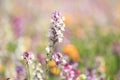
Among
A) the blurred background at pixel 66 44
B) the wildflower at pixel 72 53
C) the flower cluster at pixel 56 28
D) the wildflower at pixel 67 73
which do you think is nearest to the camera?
the flower cluster at pixel 56 28

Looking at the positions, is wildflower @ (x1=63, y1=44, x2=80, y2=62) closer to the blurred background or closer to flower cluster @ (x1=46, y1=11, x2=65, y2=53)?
the blurred background

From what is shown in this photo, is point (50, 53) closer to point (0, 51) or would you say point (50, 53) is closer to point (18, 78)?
point (18, 78)

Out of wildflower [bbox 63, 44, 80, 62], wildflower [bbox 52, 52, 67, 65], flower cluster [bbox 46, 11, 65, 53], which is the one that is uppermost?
wildflower [bbox 63, 44, 80, 62]

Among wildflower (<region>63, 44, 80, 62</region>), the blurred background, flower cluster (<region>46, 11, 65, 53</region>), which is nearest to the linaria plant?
flower cluster (<region>46, 11, 65, 53</region>)

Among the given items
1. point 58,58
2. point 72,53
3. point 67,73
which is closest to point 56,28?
point 58,58

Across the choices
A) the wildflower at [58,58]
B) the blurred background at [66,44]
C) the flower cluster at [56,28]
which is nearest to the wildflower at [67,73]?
the wildflower at [58,58]

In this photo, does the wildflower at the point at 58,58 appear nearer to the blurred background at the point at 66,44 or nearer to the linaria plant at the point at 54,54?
the linaria plant at the point at 54,54

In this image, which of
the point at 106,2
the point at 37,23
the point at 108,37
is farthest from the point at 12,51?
the point at 106,2

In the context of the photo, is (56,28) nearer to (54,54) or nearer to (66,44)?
(54,54)

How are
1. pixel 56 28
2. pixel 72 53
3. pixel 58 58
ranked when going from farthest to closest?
1. pixel 72 53
2. pixel 58 58
3. pixel 56 28

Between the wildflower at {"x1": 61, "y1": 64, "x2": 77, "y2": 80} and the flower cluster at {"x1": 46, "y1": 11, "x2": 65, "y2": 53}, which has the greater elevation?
the flower cluster at {"x1": 46, "y1": 11, "x2": 65, "y2": 53}

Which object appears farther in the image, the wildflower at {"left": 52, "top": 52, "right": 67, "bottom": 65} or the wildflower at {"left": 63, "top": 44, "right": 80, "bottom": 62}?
the wildflower at {"left": 63, "top": 44, "right": 80, "bottom": 62}
